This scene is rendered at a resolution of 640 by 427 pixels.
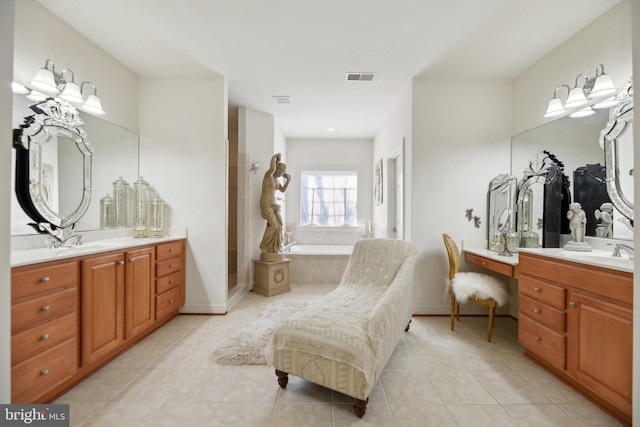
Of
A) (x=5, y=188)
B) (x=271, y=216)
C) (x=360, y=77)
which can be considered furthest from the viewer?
(x=271, y=216)

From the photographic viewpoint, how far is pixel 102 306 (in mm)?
2059

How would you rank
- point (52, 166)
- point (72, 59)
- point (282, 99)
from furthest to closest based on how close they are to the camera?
point (282, 99), point (72, 59), point (52, 166)

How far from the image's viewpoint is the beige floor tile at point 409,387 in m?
1.77

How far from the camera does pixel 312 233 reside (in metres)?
5.95

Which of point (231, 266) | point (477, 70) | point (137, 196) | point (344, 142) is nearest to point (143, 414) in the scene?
point (137, 196)

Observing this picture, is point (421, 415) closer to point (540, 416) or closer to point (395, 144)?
point (540, 416)

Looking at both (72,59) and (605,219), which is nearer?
(605,219)

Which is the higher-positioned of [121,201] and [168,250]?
[121,201]

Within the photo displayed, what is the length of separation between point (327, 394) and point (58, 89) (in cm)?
301

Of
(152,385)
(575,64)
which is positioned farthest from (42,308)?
(575,64)

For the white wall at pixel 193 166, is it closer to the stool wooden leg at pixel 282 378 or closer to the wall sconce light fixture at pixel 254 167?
the wall sconce light fixture at pixel 254 167

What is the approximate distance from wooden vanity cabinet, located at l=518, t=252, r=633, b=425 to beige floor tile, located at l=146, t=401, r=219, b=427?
2.24m

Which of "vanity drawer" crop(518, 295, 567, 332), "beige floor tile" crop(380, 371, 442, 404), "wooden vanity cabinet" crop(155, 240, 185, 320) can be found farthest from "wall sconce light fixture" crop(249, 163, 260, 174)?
"vanity drawer" crop(518, 295, 567, 332)

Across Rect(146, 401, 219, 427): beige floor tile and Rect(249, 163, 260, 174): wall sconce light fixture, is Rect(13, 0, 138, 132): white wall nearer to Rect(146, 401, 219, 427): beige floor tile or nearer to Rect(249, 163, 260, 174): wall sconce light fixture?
Rect(249, 163, 260, 174): wall sconce light fixture
